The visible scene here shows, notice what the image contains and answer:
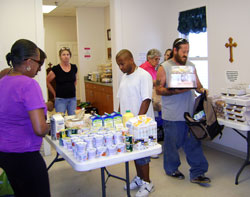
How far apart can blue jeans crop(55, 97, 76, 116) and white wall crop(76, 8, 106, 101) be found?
3596 millimetres

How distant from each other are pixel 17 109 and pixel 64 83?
2677 mm

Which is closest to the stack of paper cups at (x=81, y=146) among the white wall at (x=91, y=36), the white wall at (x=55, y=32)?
the white wall at (x=91, y=36)

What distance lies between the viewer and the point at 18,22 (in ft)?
13.8

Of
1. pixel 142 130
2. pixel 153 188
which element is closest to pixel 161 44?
pixel 153 188

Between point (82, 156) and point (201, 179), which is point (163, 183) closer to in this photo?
point (201, 179)

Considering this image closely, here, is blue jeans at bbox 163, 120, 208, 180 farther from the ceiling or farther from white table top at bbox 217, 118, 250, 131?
the ceiling

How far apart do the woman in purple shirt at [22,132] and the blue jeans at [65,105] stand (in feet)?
8.59

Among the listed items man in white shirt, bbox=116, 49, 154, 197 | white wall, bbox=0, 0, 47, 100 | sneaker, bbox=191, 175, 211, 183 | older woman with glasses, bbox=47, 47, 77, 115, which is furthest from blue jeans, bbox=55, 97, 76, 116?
sneaker, bbox=191, 175, 211, 183

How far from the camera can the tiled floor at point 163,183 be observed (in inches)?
123

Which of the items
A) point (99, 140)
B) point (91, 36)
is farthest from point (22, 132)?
point (91, 36)

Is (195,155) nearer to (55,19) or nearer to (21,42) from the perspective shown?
(21,42)

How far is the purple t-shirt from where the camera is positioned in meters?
1.79

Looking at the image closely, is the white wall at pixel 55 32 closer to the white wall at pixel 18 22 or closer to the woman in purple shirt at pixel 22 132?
the white wall at pixel 18 22

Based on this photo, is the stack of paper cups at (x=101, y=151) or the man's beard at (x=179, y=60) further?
the man's beard at (x=179, y=60)
